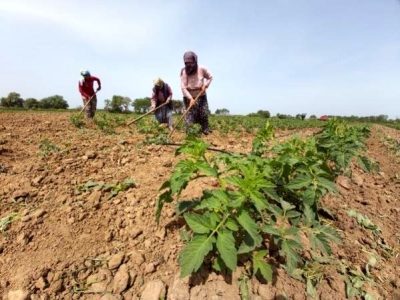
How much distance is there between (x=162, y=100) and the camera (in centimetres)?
649

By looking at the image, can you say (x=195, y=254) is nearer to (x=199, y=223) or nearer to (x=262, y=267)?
(x=199, y=223)

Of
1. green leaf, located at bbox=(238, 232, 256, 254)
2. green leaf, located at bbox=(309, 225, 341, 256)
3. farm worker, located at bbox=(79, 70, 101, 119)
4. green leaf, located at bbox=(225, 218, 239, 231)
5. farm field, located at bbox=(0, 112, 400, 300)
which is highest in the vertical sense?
farm worker, located at bbox=(79, 70, 101, 119)

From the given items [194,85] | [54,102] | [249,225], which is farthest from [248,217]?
[54,102]

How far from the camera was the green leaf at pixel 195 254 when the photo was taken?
1333 mm

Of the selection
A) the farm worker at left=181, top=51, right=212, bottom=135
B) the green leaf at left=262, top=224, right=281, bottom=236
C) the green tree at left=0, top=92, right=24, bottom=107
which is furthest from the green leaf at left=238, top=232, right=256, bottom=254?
the green tree at left=0, top=92, right=24, bottom=107

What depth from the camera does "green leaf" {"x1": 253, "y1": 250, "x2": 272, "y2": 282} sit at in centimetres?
152

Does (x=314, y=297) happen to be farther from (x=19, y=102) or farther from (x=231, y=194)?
(x=19, y=102)

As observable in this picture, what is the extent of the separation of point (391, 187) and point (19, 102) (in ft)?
223

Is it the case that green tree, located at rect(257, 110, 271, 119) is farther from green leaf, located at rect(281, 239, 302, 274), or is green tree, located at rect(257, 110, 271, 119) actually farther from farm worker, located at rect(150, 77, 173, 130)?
green leaf, located at rect(281, 239, 302, 274)

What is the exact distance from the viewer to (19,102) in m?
58.9

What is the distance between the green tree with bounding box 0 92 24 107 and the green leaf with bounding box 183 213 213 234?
218 ft

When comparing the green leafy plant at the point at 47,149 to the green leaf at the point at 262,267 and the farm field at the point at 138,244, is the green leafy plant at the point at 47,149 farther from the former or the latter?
the green leaf at the point at 262,267

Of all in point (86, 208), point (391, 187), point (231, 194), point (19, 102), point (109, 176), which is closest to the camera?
point (231, 194)

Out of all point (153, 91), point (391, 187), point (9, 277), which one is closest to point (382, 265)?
point (391, 187)
